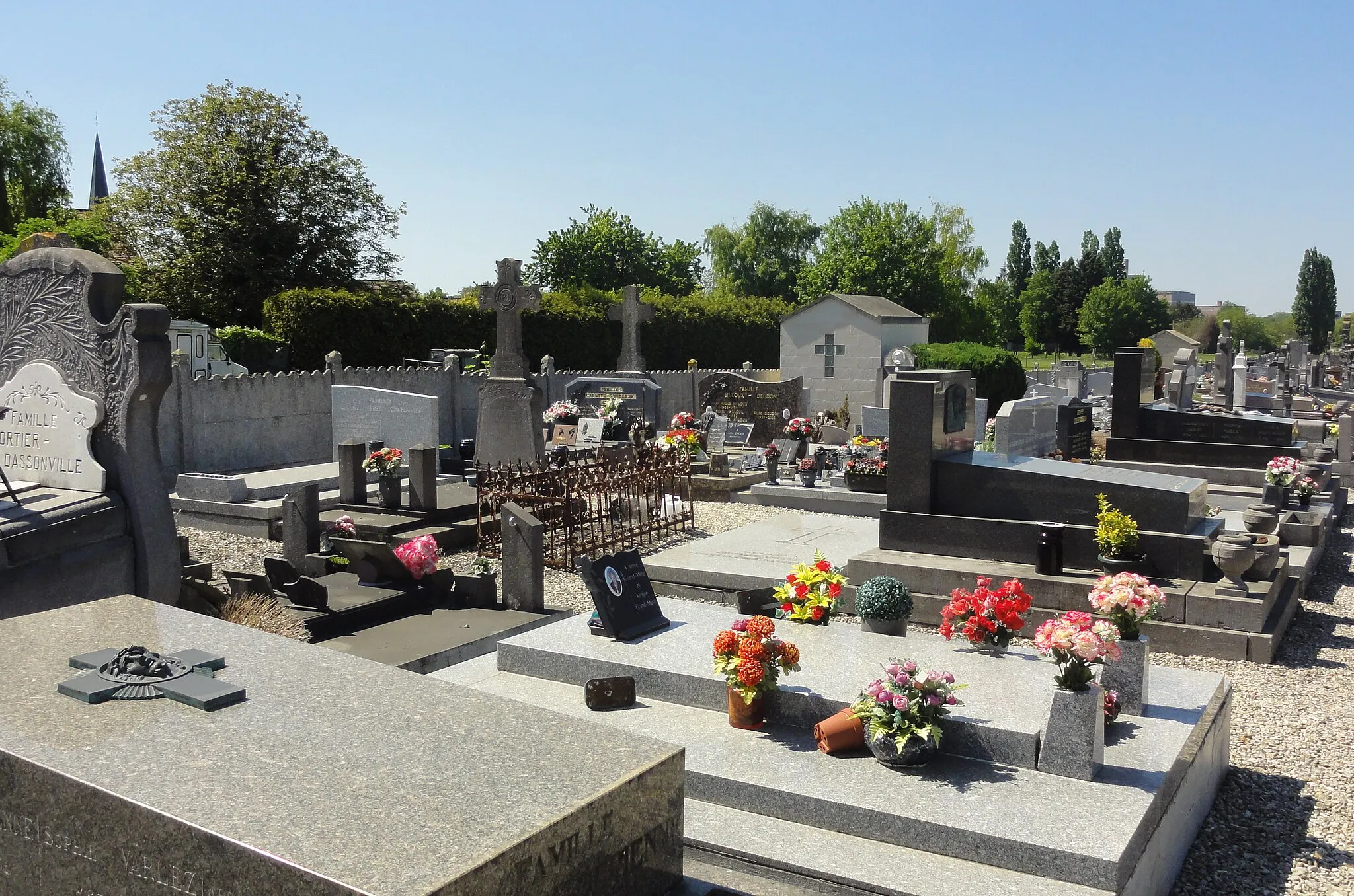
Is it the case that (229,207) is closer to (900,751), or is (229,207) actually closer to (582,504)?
(582,504)

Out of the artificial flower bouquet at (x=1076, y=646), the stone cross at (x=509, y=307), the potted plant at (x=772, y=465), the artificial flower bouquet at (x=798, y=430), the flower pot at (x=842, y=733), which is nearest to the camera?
the artificial flower bouquet at (x=1076, y=646)

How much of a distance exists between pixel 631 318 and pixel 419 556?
17988 mm

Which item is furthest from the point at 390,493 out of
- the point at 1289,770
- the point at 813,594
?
the point at 1289,770

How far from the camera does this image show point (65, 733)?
11.2ft

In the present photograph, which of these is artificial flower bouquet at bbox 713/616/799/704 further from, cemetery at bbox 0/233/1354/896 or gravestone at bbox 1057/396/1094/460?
gravestone at bbox 1057/396/1094/460

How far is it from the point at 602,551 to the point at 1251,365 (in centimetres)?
3504

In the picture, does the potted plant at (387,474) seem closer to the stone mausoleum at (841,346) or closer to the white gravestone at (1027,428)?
the white gravestone at (1027,428)

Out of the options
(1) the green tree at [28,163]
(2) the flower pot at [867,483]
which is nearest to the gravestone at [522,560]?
(2) the flower pot at [867,483]

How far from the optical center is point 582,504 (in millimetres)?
11969

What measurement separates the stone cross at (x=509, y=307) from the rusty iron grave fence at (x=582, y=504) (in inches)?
122

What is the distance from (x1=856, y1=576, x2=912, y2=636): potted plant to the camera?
6.85 meters

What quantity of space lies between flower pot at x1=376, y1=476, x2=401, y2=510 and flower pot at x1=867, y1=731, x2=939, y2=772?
886 centimetres

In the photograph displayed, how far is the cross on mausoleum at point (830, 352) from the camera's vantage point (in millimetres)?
26375

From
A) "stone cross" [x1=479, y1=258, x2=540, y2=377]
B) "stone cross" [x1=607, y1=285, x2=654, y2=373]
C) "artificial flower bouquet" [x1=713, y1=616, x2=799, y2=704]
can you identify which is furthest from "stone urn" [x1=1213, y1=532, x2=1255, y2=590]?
"stone cross" [x1=607, y1=285, x2=654, y2=373]
